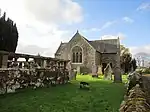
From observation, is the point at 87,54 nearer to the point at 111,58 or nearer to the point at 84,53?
the point at 84,53

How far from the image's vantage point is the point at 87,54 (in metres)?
44.7

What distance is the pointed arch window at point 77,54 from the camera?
45925 millimetres

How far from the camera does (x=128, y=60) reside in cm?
5169

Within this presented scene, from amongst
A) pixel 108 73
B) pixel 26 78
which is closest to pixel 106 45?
pixel 108 73

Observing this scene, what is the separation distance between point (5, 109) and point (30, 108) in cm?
95

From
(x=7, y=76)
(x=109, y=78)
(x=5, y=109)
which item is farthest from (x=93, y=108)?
(x=109, y=78)

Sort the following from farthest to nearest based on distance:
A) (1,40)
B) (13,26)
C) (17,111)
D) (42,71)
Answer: (13,26) → (1,40) → (42,71) → (17,111)

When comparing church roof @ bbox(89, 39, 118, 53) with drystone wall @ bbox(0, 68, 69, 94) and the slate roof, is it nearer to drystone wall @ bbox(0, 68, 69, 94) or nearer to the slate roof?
the slate roof

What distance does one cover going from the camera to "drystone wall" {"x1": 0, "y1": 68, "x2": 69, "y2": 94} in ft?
36.3

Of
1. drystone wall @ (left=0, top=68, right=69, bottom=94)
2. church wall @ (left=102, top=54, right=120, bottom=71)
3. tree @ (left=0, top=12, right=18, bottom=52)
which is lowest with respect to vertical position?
drystone wall @ (left=0, top=68, right=69, bottom=94)

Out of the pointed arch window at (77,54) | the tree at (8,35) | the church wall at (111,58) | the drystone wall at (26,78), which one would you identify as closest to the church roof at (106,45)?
the church wall at (111,58)

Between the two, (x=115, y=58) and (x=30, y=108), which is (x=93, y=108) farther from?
(x=115, y=58)

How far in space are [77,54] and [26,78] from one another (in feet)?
110

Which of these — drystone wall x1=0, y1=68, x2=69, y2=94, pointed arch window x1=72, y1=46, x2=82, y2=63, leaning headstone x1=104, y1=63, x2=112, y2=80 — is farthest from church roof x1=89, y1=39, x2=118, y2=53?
drystone wall x1=0, y1=68, x2=69, y2=94
